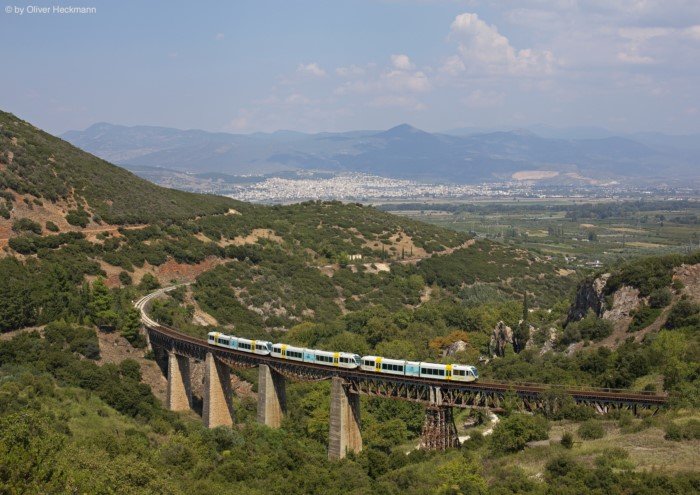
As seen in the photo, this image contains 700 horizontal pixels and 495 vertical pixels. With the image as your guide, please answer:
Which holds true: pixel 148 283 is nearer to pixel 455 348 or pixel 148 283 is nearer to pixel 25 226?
pixel 25 226

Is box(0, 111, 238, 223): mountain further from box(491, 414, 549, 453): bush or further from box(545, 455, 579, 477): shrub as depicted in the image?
box(545, 455, 579, 477): shrub

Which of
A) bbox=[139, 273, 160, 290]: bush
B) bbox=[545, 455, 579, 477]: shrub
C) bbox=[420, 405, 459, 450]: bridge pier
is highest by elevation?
bbox=[545, 455, 579, 477]: shrub

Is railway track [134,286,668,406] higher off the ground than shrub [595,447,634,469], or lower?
lower

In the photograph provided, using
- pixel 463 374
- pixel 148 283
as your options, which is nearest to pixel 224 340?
pixel 463 374

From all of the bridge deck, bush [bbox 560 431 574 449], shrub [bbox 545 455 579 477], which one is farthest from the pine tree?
shrub [bbox 545 455 579 477]

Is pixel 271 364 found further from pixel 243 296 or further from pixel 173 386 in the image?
→ pixel 243 296

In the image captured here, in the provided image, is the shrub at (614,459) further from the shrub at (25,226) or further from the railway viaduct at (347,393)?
the shrub at (25,226)

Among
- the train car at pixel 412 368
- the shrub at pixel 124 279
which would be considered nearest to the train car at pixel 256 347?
the train car at pixel 412 368
